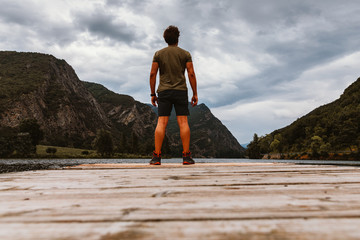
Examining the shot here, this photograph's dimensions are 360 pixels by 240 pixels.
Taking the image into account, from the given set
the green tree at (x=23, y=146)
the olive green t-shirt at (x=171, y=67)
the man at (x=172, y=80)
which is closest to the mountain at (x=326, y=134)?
the man at (x=172, y=80)

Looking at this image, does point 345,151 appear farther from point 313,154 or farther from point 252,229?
point 252,229

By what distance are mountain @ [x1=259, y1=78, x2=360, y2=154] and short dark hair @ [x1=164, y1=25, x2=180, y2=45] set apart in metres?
93.2

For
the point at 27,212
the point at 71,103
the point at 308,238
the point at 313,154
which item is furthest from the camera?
the point at 71,103

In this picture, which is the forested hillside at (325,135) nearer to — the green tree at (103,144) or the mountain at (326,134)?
the mountain at (326,134)

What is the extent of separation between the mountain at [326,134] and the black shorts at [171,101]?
93.1 m

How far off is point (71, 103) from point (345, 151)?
157 metres

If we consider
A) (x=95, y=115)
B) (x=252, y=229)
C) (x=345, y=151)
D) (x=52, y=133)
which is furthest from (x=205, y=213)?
(x=95, y=115)

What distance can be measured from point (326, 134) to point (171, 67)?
120 metres

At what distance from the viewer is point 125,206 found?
1.36m

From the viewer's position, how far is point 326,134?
106938 mm

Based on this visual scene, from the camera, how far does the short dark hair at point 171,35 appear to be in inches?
264

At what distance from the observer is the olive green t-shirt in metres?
6.51

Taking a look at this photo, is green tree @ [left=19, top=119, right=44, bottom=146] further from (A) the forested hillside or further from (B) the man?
(A) the forested hillside

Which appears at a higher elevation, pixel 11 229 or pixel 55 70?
pixel 55 70
